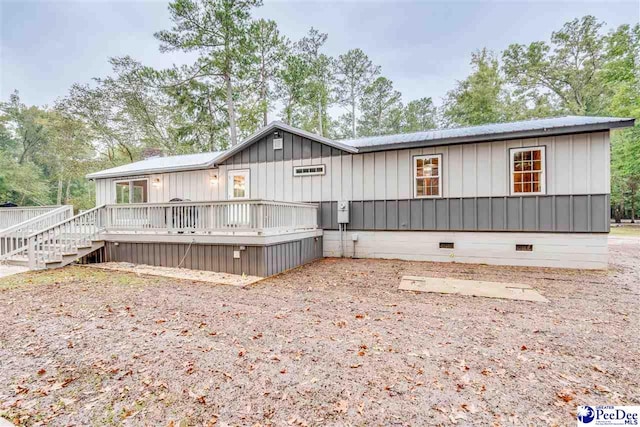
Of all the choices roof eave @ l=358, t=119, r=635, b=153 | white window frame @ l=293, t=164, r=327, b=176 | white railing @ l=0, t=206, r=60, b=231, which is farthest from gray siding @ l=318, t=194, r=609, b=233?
white railing @ l=0, t=206, r=60, b=231

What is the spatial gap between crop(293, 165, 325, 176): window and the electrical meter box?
1.27 m

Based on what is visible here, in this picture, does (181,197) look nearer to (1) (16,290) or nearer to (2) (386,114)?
(1) (16,290)

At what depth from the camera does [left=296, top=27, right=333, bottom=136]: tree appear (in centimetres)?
2146

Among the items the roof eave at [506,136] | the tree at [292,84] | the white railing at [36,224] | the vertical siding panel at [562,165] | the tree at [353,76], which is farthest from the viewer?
the tree at [353,76]

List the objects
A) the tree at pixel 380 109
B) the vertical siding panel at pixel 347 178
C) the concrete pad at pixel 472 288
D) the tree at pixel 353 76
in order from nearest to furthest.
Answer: the concrete pad at pixel 472 288 → the vertical siding panel at pixel 347 178 → the tree at pixel 353 76 → the tree at pixel 380 109

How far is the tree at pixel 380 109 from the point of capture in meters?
24.0

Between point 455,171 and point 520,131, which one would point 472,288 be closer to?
point 455,171

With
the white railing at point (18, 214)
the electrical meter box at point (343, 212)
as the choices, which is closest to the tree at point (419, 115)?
the electrical meter box at point (343, 212)

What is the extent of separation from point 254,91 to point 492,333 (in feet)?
66.7

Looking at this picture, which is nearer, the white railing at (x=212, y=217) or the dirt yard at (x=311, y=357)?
the dirt yard at (x=311, y=357)

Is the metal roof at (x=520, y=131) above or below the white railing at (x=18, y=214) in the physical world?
above

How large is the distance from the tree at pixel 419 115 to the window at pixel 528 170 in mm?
19060

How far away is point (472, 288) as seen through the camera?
5410mm

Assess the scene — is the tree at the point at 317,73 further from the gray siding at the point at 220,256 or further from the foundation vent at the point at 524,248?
the foundation vent at the point at 524,248
